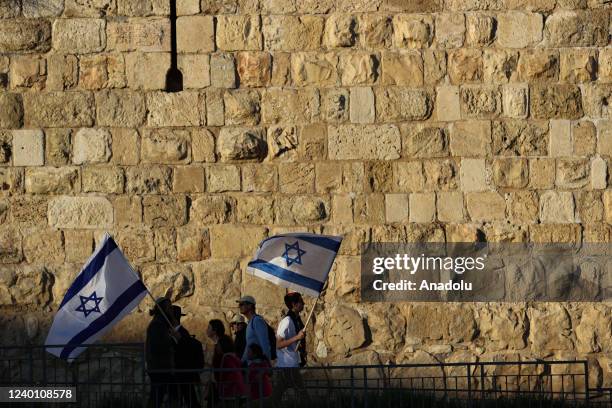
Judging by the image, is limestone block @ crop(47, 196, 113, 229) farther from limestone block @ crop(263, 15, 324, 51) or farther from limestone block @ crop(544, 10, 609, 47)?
limestone block @ crop(544, 10, 609, 47)

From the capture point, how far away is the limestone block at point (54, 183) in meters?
15.7

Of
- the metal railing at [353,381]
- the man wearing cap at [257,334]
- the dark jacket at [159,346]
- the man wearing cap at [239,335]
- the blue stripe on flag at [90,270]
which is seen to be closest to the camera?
the blue stripe on flag at [90,270]

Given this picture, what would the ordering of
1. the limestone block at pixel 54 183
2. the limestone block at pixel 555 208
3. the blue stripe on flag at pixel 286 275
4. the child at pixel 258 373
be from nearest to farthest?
the child at pixel 258 373 → the blue stripe on flag at pixel 286 275 → the limestone block at pixel 555 208 → the limestone block at pixel 54 183

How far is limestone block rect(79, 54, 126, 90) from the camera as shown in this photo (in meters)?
15.8

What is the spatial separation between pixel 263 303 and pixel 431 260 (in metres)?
1.66

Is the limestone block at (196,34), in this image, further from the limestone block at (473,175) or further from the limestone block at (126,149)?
the limestone block at (473,175)

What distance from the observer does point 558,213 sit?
51.1 ft

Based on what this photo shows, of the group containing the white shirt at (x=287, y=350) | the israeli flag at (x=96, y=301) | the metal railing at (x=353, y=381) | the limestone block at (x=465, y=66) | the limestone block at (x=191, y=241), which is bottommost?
the metal railing at (x=353, y=381)

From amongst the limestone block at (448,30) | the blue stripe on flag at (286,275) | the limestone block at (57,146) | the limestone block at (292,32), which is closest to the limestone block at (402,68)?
the limestone block at (448,30)

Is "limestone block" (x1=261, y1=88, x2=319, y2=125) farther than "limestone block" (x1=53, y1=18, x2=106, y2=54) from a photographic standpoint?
No

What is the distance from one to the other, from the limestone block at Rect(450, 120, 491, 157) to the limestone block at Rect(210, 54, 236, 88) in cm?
220

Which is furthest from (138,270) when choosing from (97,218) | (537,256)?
(537,256)

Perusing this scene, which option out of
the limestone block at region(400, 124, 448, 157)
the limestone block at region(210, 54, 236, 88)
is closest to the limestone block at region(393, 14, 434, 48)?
the limestone block at region(400, 124, 448, 157)

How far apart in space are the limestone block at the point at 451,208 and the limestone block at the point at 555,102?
1.09m
